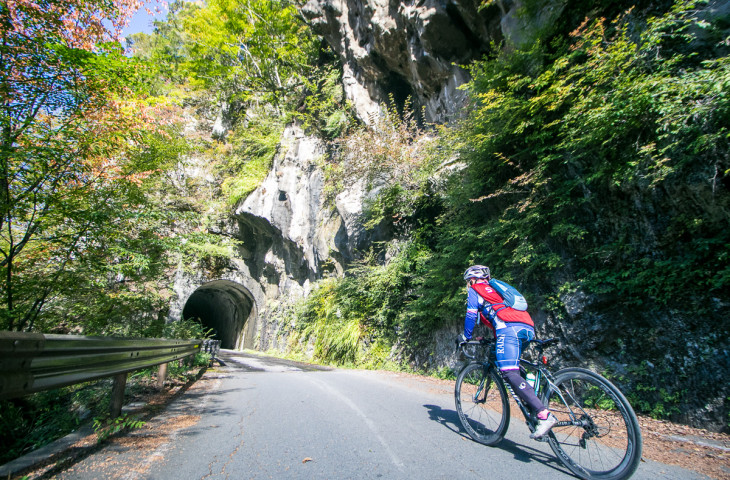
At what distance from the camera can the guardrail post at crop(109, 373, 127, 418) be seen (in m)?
3.54

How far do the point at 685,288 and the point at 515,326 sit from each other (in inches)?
117

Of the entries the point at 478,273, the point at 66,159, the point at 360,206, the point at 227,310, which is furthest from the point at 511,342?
the point at 227,310

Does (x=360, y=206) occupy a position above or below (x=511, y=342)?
above

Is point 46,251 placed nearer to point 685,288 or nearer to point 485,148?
point 485,148

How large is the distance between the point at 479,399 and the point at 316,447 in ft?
6.03

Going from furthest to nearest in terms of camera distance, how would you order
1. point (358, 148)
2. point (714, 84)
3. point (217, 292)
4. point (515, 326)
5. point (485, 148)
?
point (217, 292)
point (358, 148)
point (485, 148)
point (714, 84)
point (515, 326)

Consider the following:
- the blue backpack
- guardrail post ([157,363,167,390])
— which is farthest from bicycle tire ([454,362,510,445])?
guardrail post ([157,363,167,390])

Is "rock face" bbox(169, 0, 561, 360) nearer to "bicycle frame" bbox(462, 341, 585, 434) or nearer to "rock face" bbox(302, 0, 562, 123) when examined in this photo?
"rock face" bbox(302, 0, 562, 123)

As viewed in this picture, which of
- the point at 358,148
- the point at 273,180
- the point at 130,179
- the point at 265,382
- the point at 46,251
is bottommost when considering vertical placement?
the point at 265,382

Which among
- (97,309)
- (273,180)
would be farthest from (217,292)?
(97,309)

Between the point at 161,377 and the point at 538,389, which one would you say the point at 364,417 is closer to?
the point at 538,389

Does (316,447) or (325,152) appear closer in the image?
(316,447)

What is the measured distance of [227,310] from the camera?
29172 millimetres

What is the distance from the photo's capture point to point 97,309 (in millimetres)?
7770
